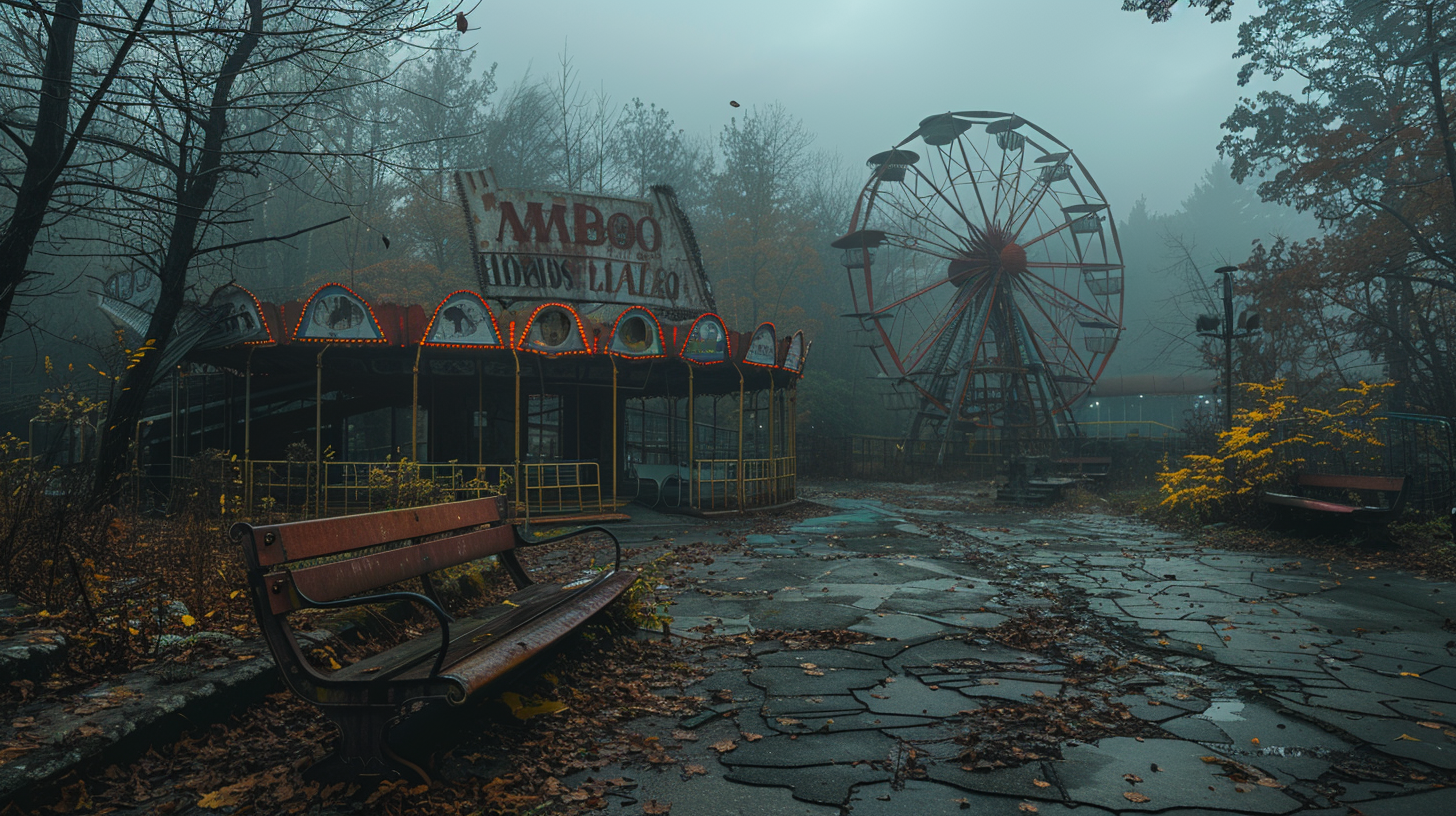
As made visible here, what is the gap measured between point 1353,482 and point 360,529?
10.4m

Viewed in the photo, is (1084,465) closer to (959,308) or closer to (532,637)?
(959,308)

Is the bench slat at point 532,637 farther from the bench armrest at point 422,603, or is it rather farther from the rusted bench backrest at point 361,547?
the rusted bench backrest at point 361,547

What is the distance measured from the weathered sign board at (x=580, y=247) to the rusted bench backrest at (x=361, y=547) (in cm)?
981

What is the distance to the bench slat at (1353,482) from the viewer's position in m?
8.23

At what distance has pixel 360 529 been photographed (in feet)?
11.1

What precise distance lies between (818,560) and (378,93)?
28.6 m

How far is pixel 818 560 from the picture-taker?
8.10 m

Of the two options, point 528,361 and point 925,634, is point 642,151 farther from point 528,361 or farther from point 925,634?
point 925,634

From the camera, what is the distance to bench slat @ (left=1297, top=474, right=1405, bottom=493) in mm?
8234

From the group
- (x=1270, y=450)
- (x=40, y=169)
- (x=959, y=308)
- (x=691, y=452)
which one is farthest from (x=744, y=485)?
(x=959, y=308)

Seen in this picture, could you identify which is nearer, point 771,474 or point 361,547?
point 361,547

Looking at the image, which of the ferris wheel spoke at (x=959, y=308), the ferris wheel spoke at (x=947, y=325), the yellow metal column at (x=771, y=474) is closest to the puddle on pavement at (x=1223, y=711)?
the yellow metal column at (x=771, y=474)

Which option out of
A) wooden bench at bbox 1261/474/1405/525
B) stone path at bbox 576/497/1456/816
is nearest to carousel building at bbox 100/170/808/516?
stone path at bbox 576/497/1456/816

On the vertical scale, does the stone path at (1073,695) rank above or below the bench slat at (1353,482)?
below
